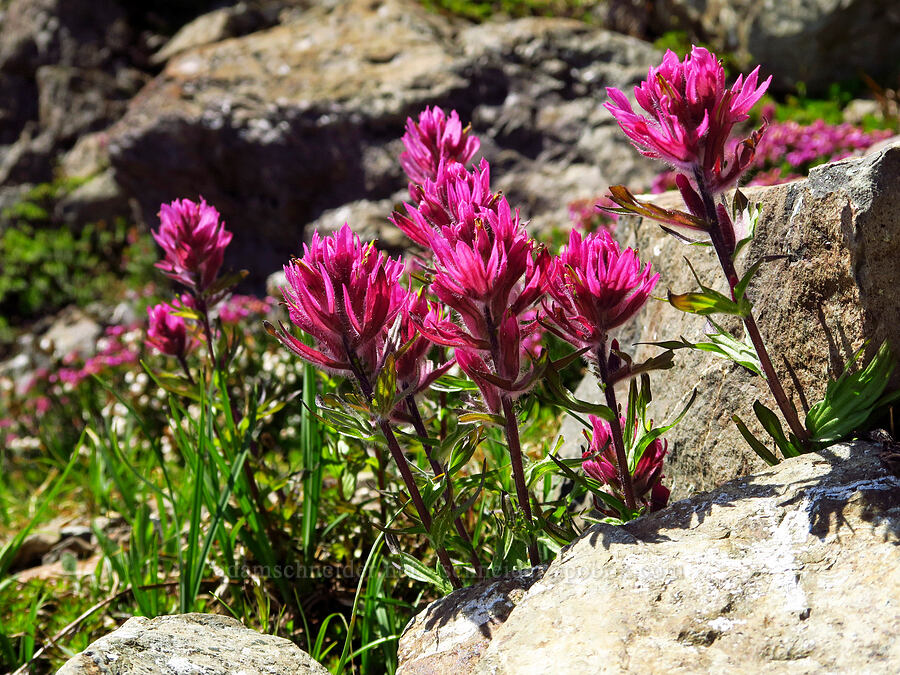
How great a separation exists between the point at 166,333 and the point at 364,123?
5.22 m

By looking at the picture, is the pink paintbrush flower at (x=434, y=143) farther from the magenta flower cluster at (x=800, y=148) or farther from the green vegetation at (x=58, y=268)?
the green vegetation at (x=58, y=268)

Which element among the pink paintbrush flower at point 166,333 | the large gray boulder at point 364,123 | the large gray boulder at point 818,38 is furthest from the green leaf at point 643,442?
the large gray boulder at point 818,38

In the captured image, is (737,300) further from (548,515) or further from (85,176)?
(85,176)

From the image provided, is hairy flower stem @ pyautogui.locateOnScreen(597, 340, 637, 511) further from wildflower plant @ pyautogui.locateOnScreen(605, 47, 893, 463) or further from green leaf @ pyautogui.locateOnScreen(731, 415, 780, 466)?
green leaf @ pyautogui.locateOnScreen(731, 415, 780, 466)

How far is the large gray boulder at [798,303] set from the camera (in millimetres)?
2205

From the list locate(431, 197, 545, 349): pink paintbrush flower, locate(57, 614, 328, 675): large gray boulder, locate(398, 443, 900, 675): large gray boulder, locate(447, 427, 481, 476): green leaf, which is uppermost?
locate(431, 197, 545, 349): pink paintbrush flower

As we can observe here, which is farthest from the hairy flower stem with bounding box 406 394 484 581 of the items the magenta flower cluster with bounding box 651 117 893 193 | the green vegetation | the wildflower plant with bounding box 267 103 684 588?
the green vegetation

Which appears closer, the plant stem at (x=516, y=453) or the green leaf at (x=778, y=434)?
the plant stem at (x=516, y=453)

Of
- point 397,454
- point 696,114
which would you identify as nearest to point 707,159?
point 696,114

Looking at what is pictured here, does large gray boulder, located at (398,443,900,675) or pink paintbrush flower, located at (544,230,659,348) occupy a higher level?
pink paintbrush flower, located at (544,230,659,348)

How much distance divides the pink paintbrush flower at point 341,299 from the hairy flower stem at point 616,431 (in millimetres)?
632

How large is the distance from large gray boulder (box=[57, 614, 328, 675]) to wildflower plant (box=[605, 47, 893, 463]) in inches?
63.7

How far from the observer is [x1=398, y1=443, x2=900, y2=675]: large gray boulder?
168 cm

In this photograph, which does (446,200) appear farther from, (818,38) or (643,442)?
(818,38)
